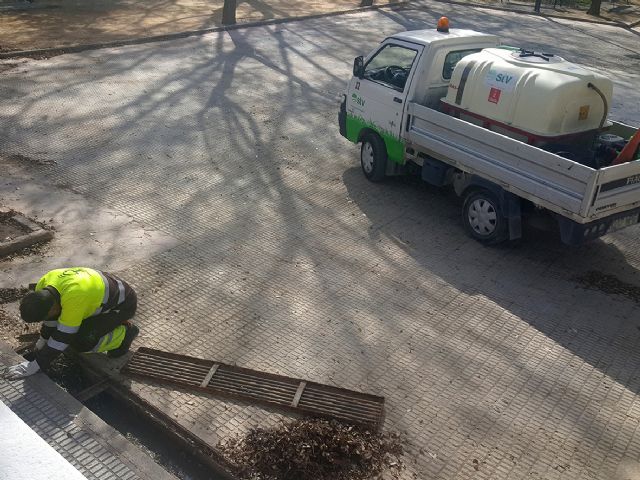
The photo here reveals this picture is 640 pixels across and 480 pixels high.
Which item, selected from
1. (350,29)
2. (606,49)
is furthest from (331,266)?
(606,49)

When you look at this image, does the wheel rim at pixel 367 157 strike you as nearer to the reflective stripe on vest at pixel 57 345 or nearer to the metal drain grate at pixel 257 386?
the metal drain grate at pixel 257 386

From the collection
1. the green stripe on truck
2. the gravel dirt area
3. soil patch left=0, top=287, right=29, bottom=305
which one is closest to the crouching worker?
soil patch left=0, top=287, right=29, bottom=305

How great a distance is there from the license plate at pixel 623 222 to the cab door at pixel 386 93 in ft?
9.69

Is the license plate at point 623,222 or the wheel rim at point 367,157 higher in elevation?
the license plate at point 623,222

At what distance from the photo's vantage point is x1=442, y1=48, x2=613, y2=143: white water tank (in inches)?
294

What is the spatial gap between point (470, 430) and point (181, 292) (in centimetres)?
326

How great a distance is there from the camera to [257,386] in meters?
5.55

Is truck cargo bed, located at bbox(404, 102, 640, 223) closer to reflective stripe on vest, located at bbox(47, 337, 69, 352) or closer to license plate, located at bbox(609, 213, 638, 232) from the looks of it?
license plate, located at bbox(609, 213, 638, 232)

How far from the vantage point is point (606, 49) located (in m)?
19.4

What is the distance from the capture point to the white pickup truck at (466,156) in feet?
22.7

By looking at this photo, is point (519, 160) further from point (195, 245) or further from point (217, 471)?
point (217, 471)

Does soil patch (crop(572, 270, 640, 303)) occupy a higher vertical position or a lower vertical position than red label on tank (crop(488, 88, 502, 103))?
lower

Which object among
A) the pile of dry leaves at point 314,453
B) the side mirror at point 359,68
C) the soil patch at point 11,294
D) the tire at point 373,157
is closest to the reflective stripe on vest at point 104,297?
the soil patch at point 11,294

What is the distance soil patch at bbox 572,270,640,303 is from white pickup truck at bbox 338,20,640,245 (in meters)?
0.59
